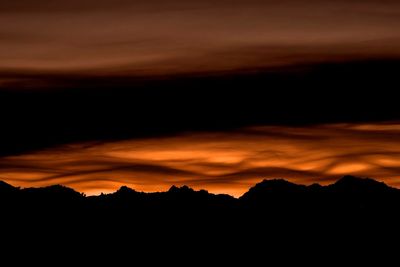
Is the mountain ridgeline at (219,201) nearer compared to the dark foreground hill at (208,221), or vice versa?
the dark foreground hill at (208,221)

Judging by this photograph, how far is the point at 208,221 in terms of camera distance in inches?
6304

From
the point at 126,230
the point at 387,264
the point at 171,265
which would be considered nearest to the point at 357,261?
the point at 387,264

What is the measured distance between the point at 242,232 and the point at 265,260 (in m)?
19.7

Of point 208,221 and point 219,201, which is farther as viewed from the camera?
point 219,201

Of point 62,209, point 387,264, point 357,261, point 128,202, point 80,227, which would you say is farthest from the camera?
point 128,202

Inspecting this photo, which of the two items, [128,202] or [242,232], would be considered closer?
[242,232]

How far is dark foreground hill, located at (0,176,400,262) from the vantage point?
133125 mm

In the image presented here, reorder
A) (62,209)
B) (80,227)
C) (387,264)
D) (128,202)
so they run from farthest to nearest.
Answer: (128,202)
(62,209)
(80,227)
(387,264)

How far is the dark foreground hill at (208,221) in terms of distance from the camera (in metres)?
133

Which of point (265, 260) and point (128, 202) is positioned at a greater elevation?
point (128, 202)

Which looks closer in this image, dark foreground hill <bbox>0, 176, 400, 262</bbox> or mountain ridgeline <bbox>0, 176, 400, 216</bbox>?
dark foreground hill <bbox>0, 176, 400, 262</bbox>

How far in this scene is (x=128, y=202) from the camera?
170 m

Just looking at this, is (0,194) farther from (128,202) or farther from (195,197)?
(195,197)

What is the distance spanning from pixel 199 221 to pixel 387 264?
4490cm
